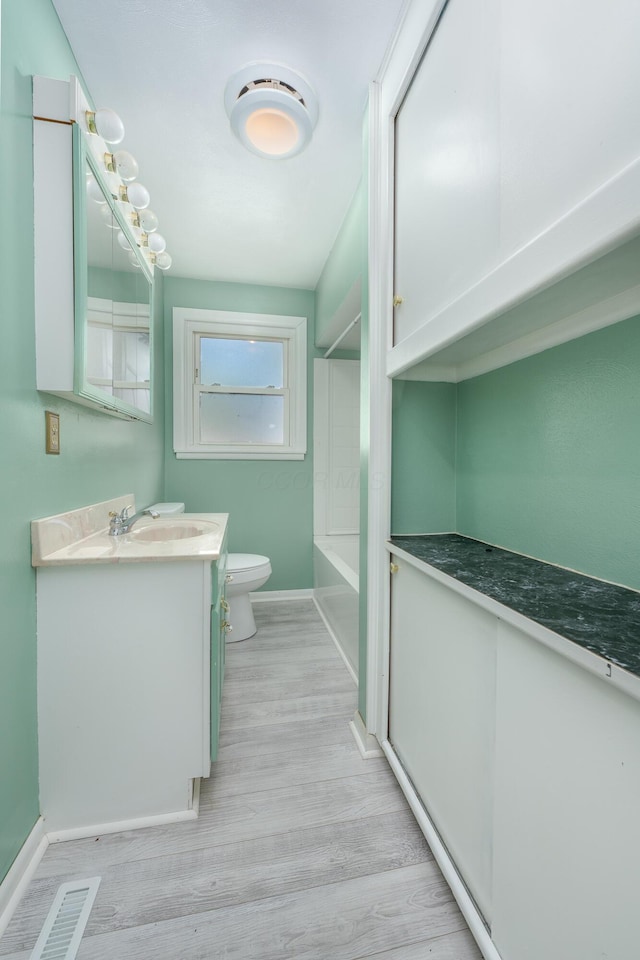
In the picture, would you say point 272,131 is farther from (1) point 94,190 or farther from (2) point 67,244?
(2) point 67,244

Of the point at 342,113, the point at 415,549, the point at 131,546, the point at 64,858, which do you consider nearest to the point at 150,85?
the point at 342,113

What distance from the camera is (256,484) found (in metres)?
3.06

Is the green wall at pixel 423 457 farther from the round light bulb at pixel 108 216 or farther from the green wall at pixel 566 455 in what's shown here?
the round light bulb at pixel 108 216

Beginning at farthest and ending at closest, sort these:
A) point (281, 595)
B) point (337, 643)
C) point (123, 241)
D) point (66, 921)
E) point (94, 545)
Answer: point (281, 595), point (337, 643), point (123, 241), point (94, 545), point (66, 921)

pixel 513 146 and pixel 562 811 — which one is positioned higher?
pixel 513 146

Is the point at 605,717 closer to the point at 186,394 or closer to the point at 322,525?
the point at 322,525

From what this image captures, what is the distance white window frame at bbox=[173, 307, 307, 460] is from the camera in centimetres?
289

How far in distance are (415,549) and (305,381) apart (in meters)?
2.13

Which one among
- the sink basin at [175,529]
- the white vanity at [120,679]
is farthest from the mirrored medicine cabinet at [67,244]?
the sink basin at [175,529]

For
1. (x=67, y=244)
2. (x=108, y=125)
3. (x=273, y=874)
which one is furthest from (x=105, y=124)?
(x=273, y=874)

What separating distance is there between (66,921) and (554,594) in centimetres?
137

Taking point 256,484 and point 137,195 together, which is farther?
point 256,484

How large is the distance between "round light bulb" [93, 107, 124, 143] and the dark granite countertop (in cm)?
162

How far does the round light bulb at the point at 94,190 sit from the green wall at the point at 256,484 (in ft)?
5.19
